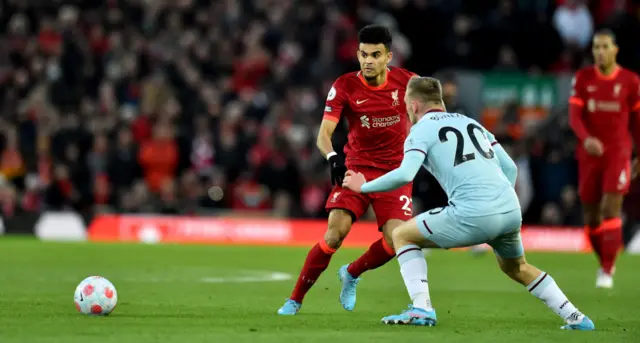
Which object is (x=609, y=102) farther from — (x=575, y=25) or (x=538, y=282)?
(x=575, y=25)

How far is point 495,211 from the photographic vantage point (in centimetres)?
823

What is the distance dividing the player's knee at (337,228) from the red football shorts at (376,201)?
63 millimetres

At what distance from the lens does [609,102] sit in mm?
13711

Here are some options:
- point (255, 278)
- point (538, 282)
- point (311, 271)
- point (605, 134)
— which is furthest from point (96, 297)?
point (605, 134)

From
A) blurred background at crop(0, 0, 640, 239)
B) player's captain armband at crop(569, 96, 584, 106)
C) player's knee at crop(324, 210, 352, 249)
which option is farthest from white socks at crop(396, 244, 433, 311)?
blurred background at crop(0, 0, 640, 239)

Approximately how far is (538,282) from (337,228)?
5.92ft

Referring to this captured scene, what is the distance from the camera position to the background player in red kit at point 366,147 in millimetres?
9664

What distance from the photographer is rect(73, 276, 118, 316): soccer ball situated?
8.99m

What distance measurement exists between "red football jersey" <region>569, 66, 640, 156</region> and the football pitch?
1697 mm

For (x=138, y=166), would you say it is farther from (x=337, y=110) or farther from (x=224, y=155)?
(x=337, y=110)

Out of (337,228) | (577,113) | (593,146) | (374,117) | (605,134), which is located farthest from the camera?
(605,134)

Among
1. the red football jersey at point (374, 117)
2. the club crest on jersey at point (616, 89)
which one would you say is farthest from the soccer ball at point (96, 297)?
the club crest on jersey at point (616, 89)

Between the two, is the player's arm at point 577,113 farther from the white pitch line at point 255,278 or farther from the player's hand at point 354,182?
the player's hand at point 354,182

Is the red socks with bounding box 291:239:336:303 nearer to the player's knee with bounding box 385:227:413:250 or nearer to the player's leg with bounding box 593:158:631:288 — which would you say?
the player's knee with bounding box 385:227:413:250
